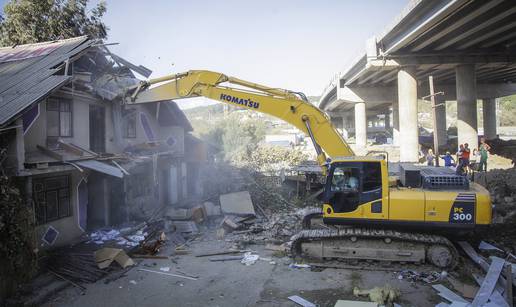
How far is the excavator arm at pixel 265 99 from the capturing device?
32.2 feet

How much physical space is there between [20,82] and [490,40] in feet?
71.3

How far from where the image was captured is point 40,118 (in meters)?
10.1

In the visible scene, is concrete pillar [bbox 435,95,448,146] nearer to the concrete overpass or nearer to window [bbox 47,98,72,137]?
the concrete overpass

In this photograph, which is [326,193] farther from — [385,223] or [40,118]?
[40,118]

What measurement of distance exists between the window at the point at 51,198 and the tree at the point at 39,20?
43.1ft

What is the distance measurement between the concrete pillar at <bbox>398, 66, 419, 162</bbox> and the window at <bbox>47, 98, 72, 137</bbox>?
18.8m

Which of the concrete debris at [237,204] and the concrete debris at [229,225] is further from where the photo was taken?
the concrete debris at [237,204]

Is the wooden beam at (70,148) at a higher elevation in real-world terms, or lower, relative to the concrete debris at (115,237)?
higher

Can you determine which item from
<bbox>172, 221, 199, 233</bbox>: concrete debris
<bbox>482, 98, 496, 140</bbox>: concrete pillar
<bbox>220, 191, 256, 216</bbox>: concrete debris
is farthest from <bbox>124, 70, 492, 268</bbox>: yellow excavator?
<bbox>482, 98, 496, 140</bbox>: concrete pillar

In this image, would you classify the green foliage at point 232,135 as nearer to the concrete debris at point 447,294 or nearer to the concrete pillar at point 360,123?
the concrete pillar at point 360,123

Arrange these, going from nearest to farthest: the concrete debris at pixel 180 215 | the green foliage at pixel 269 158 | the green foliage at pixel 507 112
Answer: the concrete debris at pixel 180 215 → the green foliage at pixel 269 158 → the green foliage at pixel 507 112

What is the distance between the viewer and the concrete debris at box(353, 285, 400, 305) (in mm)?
6652

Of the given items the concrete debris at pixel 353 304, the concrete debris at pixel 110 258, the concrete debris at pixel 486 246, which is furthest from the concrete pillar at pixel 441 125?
the concrete debris at pixel 110 258

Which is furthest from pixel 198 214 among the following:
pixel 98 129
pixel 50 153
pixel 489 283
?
pixel 489 283
